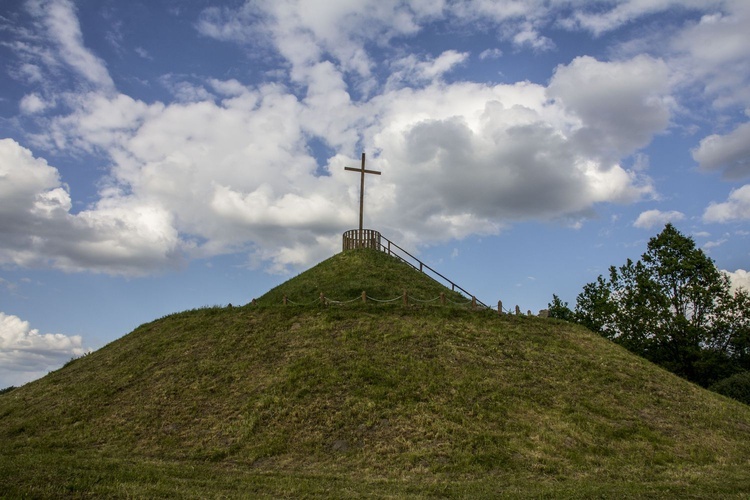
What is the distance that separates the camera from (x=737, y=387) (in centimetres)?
3011

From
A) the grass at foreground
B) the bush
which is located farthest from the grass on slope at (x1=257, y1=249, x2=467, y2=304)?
the bush

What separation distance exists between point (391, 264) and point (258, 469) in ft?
74.5

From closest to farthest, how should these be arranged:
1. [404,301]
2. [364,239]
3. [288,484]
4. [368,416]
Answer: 1. [288,484]
2. [368,416]
3. [404,301]
4. [364,239]

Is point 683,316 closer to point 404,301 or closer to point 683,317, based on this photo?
point 683,317

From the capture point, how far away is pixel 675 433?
61.0 ft

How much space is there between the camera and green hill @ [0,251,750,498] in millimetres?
13438

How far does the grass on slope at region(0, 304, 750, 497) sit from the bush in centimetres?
624

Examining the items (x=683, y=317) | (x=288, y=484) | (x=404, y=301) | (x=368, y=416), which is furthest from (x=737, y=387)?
(x=288, y=484)

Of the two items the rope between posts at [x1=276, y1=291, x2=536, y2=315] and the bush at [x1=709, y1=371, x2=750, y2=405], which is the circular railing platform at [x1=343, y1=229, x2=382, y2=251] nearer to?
the rope between posts at [x1=276, y1=291, x2=536, y2=315]

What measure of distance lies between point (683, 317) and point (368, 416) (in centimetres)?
3181

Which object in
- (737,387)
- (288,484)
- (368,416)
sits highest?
(737,387)

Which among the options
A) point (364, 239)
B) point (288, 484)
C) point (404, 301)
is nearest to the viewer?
point (288, 484)

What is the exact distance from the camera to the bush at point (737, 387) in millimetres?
29331

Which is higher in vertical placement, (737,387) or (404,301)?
(404,301)
